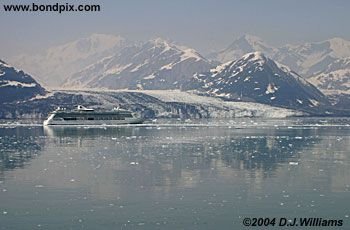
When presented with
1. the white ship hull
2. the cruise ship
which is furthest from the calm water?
the cruise ship

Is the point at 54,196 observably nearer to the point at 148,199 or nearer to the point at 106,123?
the point at 148,199

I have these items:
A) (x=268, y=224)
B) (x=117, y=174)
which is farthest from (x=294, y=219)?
(x=117, y=174)

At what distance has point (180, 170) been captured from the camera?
42.0 meters

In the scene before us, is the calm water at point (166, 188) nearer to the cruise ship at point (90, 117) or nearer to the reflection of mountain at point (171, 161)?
the reflection of mountain at point (171, 161)

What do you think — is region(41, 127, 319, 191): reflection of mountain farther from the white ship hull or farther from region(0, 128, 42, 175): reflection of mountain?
the white ship hull

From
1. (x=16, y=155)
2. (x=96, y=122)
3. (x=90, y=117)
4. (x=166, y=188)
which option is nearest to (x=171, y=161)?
(x=166, y=188)

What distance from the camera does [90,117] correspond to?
14325 cm

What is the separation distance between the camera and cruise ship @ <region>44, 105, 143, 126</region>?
139 meters

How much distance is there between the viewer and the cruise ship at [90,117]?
139 metres

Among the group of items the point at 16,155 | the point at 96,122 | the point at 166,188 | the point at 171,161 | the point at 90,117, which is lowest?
the point at 166,188

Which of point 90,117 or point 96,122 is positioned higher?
point 90,117

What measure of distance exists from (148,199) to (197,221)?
531cm

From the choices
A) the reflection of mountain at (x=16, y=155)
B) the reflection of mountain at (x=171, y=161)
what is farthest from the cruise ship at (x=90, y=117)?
the reflection of mountain at (x=171, y=161)

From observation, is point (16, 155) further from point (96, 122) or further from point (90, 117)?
point (90, 117)
